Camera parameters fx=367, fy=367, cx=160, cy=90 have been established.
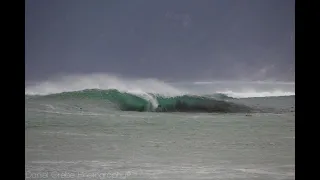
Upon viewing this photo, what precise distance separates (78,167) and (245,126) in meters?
1.79

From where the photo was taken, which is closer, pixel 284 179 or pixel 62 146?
pixel 284 179

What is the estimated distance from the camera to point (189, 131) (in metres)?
3.39

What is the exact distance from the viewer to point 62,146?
280 cm

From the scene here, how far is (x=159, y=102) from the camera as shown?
366cm

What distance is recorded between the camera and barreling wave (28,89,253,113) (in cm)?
358

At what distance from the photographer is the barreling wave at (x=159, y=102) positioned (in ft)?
11.7
